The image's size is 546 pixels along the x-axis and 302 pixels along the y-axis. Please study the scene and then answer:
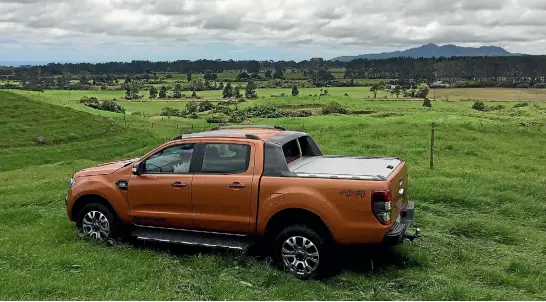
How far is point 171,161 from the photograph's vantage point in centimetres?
825

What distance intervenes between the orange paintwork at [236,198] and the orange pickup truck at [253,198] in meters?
0.01

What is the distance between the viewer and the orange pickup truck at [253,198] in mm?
6840

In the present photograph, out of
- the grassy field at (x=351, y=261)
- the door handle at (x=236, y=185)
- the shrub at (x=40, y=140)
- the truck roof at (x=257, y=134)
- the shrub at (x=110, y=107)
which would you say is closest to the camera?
the grassy field at (x=351, y=261)

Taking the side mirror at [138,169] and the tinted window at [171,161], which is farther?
the side mirror at [138,169]

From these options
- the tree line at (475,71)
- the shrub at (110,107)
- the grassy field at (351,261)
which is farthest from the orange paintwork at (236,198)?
the tree line at (475,71)

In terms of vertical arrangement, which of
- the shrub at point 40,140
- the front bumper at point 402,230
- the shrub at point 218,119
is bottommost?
the shrub at point 40,140

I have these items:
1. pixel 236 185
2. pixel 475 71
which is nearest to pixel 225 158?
pixel 236 185

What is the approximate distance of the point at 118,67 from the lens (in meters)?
180

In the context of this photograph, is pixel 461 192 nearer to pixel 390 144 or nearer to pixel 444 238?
pixel 444 238

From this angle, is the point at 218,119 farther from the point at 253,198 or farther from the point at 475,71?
the point at 475,71

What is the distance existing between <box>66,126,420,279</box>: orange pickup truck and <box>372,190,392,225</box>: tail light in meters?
0.01

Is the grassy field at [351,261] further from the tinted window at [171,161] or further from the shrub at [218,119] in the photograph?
the shrub at [218,119]

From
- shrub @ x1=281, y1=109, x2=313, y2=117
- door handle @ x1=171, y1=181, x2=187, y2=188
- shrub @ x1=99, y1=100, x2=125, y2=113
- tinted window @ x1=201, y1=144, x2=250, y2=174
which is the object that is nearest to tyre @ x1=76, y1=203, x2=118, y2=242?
door handle @ x1=171, y1=181, x2=187, y2=188

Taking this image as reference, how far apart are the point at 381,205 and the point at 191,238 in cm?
303
